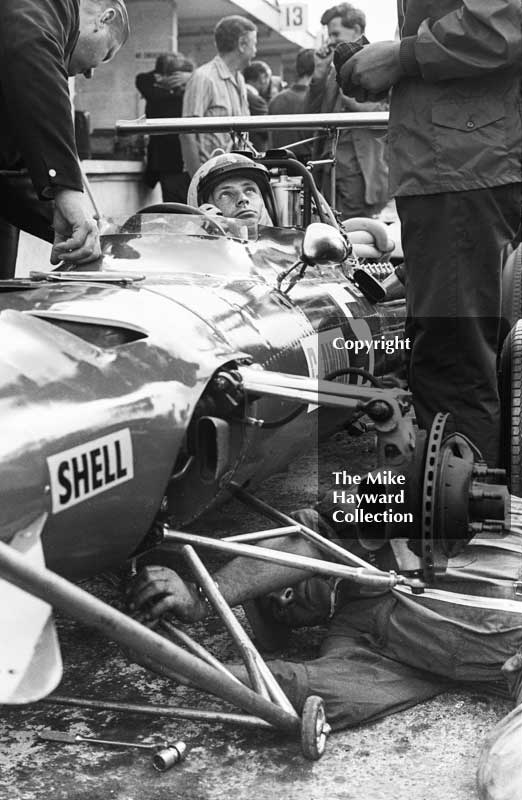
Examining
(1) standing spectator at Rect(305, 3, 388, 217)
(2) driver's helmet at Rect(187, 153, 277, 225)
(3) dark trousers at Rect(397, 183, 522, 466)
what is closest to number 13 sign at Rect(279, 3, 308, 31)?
(1) standing spectator at Rect(305, 3, 388, 217)

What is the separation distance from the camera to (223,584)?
2.55m

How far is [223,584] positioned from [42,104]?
1.58 meters

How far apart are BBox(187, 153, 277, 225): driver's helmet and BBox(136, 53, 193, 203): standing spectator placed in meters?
4.43

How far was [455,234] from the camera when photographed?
3396 mm

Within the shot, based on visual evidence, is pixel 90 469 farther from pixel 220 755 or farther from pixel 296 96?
pixel 296 96

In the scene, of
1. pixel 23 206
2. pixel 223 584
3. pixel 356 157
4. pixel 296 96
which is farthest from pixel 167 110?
pixel 223 584

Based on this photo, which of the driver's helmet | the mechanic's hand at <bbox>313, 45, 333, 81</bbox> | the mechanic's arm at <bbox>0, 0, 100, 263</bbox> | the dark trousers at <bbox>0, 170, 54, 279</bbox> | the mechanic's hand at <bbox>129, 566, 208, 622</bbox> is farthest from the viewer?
the mechanic's hand at <bbox>313, 45, 333, 81</bbox>

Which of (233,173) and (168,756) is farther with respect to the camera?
(233,173)

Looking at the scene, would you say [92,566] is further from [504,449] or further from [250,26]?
[250,26]

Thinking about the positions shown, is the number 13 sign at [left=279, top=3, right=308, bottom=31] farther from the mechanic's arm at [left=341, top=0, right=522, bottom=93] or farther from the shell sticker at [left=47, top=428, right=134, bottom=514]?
the shell sticker at [left=47, top=428, right=134, bottom=514]

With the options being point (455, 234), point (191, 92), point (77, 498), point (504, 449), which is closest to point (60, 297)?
point (77, 498)

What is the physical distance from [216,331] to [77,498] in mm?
743

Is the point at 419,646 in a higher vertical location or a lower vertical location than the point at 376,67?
lower

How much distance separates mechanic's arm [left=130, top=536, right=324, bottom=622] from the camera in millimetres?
2340
